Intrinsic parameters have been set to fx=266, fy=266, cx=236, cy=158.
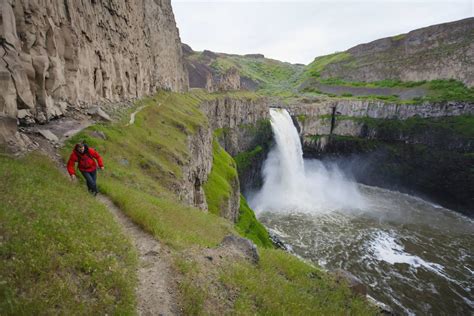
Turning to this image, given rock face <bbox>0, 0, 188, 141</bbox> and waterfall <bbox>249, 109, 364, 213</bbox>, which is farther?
waterfall <bbox>249, 109, 364, 213</bbox>

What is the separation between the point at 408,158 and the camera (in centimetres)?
6309

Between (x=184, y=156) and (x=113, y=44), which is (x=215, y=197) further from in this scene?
(x=113, y=44)

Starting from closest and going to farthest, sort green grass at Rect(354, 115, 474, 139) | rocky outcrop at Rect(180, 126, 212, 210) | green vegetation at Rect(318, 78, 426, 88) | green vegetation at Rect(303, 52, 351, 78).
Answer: rocky outcrop at Rect(180, 126, 212, 210), green grass at Rect(354, 115, 474, 139), green vegetation at Rect(318, 78, 426, 88), green vegetation at Rect(303, 52, 351, 78)

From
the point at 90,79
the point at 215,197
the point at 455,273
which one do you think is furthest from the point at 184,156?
the point at 455,273

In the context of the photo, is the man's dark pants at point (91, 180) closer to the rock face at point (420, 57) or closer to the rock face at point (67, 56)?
the rock face at point (67, 56)

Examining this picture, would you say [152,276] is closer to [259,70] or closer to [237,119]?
[237,119]

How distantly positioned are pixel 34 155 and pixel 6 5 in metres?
6.79

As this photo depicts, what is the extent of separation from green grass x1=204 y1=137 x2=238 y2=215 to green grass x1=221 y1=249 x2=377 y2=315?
52.2ft

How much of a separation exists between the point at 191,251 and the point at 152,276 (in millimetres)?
2038

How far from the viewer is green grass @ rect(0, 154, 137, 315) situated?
16.8ft

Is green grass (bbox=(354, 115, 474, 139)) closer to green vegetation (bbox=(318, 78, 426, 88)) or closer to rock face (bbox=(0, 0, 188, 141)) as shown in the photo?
green vegetation (bbox=(318, 78, 426, 88))

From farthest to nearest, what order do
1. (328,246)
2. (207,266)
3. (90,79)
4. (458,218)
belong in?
1. (458,218)
2. (328,246)
3. (90,79)
4. (207,266)

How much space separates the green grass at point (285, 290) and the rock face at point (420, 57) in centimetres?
8140

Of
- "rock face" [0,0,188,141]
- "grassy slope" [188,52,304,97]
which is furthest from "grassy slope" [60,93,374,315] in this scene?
"grassy slope" [188,52,304,97]
